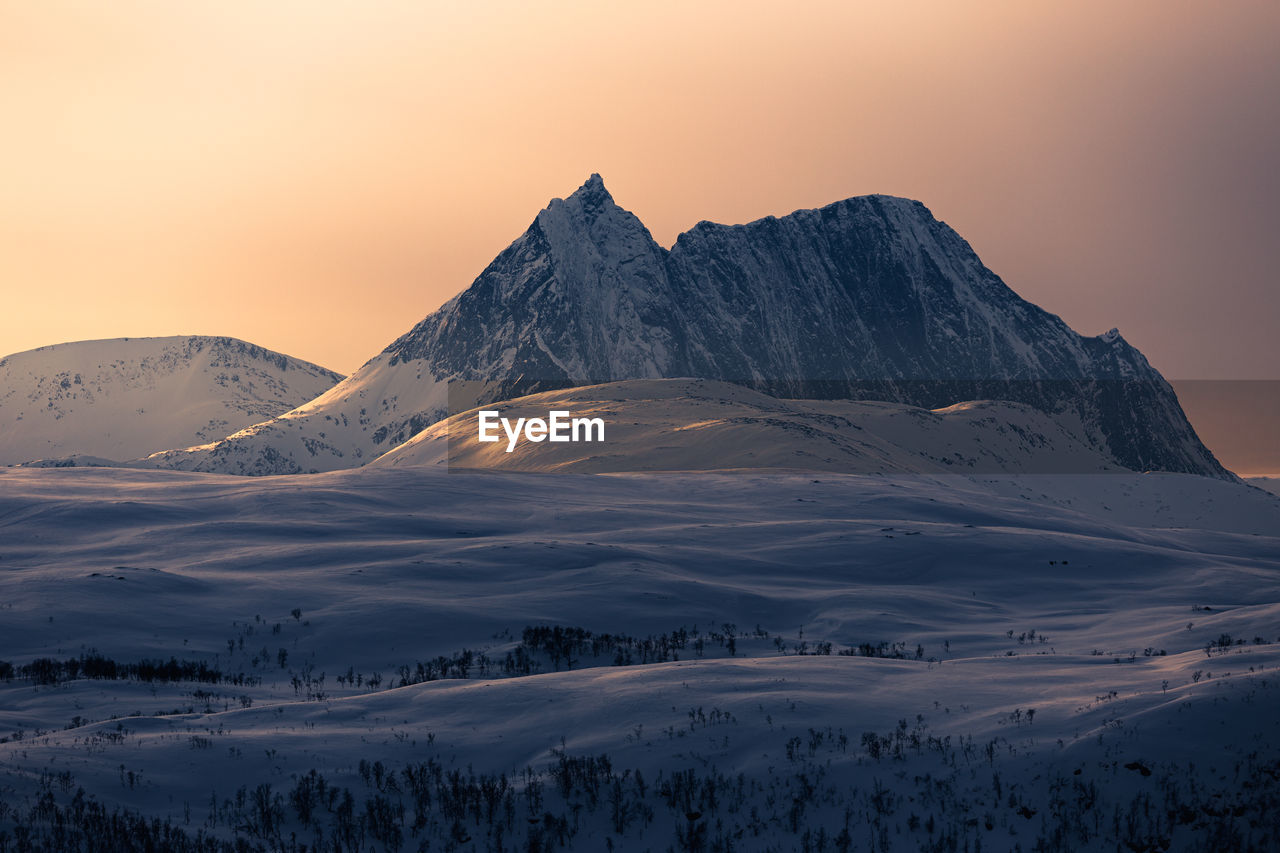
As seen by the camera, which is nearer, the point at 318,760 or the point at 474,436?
the point at 318,760

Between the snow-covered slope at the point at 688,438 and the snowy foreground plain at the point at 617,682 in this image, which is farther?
the snow-covered slope at the point at 688,438

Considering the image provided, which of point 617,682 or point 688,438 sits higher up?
point 688,438

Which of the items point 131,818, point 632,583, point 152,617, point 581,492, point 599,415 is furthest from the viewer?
point 599,415

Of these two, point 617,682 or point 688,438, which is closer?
point 617,682

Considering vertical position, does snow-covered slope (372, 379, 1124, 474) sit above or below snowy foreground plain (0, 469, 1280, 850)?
above

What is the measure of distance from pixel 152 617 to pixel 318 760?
15.6 meters

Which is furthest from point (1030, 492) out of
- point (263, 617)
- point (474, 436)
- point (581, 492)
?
point (263, 617)

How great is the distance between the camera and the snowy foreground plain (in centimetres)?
1537

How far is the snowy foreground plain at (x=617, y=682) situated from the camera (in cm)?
Result: 1537

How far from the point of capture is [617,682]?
21.5 meters

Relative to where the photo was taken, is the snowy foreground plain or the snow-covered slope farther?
the snow-covered slope

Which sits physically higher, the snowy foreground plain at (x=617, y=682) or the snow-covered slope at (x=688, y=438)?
the snow-covered slope at (x=688, y=438)

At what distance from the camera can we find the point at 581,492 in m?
63.7

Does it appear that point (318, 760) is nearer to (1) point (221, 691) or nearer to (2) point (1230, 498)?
(1) point (221, 691)
